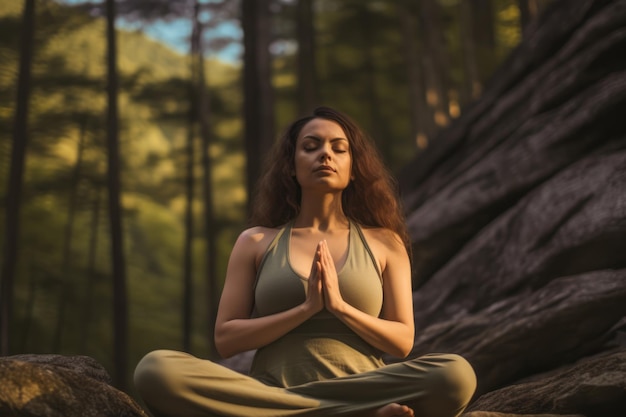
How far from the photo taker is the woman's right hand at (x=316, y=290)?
402 cm

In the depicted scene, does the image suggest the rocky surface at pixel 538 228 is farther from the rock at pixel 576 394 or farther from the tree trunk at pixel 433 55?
the tree trunk at pixel 433 55

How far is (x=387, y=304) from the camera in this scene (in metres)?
4.39

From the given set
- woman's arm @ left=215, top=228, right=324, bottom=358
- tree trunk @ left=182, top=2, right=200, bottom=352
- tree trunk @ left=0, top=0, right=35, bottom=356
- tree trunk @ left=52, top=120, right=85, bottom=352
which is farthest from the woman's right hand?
tree trunk @ left=52, top=120, right=85, bottom=352

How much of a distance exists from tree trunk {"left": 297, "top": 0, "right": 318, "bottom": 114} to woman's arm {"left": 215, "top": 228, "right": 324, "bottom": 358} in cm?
1524

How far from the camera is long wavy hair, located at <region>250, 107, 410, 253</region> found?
4.73 metres

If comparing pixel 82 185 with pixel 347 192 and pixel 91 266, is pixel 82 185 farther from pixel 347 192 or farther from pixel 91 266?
pixel 347 192

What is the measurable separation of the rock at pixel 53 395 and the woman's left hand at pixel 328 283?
1.14 m

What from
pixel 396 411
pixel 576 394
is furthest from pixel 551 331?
pixel 396 411

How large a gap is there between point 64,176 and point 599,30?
709 inches

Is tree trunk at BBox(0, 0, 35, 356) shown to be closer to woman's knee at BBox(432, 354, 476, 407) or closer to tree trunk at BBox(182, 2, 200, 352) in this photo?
tree trunk at BBox(182, 2, 200, 352)

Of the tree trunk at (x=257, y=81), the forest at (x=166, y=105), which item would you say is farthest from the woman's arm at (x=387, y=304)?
the tree trunk at (x=257, y=81)

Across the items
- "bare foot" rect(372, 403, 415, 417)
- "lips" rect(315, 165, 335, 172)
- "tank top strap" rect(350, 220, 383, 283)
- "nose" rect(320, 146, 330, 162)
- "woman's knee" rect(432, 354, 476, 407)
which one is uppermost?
"nose" rect(320, 146, 330, 162)

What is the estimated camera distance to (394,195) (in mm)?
4918

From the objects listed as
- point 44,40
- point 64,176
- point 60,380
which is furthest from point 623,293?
point 64,176
